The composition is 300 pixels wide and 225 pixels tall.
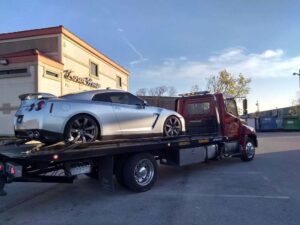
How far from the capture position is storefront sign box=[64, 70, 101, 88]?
22.1 metres

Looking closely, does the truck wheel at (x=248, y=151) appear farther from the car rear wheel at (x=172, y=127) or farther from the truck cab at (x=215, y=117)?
the car rear wheel at (x=172, y=127)

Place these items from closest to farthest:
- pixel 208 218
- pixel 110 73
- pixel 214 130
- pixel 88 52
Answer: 1. pixel 208 218
2. pixel 214 130
3. pixel 88 52
4. pixel 110 73

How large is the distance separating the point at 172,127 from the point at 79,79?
54.5 ft

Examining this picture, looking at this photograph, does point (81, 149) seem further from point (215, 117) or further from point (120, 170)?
point (215, 117)

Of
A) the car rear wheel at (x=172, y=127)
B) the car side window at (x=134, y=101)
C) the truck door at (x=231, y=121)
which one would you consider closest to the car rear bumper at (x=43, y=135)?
the car side window at (x=134, y=101)

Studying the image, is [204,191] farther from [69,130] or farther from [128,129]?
[69,130]

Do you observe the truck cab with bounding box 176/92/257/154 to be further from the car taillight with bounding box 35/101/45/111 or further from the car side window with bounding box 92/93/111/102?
the car taillight with bounding box 35/101/45/111

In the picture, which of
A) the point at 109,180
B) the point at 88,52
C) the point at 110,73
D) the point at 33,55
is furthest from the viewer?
the point at 110,73

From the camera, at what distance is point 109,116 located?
6871 millimetres

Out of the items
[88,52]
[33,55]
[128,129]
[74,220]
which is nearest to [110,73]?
[88,52]

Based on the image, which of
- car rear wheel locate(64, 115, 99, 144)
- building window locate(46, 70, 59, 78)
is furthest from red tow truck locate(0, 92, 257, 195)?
building window locate(46, 70, 59, 78)

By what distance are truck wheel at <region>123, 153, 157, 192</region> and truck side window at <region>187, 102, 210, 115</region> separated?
4.18 m

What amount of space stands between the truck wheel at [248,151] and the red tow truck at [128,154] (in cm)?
41

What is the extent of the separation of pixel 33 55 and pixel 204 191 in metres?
15.5
